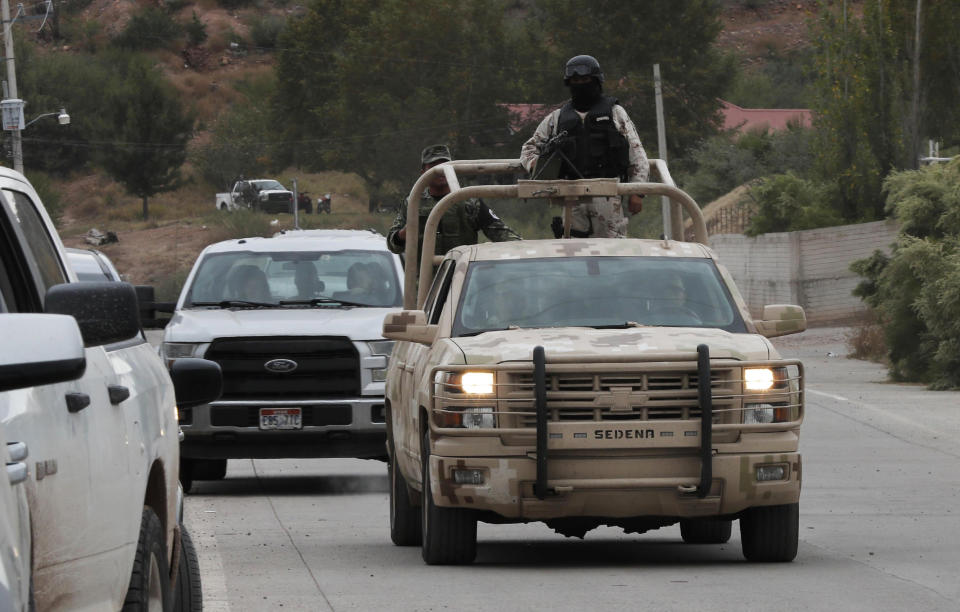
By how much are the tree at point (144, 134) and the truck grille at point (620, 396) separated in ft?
288

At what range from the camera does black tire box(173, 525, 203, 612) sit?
6.68m

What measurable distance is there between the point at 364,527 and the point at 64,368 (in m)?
8.83

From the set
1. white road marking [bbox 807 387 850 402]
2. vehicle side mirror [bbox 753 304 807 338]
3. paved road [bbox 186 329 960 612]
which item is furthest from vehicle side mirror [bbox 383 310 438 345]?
white road marking [bbox 807 387 850 402]

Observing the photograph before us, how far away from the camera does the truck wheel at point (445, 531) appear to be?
9.78 metres

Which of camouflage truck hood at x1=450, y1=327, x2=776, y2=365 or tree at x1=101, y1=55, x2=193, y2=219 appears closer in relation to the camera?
camouflage truck hood at x1=450, y1=327, x2=776, y2=365

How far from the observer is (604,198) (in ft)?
40.0

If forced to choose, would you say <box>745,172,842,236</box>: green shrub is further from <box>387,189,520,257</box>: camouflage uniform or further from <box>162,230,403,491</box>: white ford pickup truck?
<box>387,189,520,257</box>: camouflage uniform

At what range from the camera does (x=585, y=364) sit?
9.35m

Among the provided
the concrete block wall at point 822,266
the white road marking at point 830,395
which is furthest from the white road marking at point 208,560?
the concrete block wall at point 822,266

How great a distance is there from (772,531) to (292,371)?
576 centimetres

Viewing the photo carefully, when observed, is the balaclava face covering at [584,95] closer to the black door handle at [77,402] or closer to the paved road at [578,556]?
the paved road at [578,556]

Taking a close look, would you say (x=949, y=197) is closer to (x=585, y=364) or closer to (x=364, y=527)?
(x=364, y=527)

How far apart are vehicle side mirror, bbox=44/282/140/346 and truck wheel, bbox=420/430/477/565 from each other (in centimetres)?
519

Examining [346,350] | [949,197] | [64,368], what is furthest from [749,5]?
[64,368]
